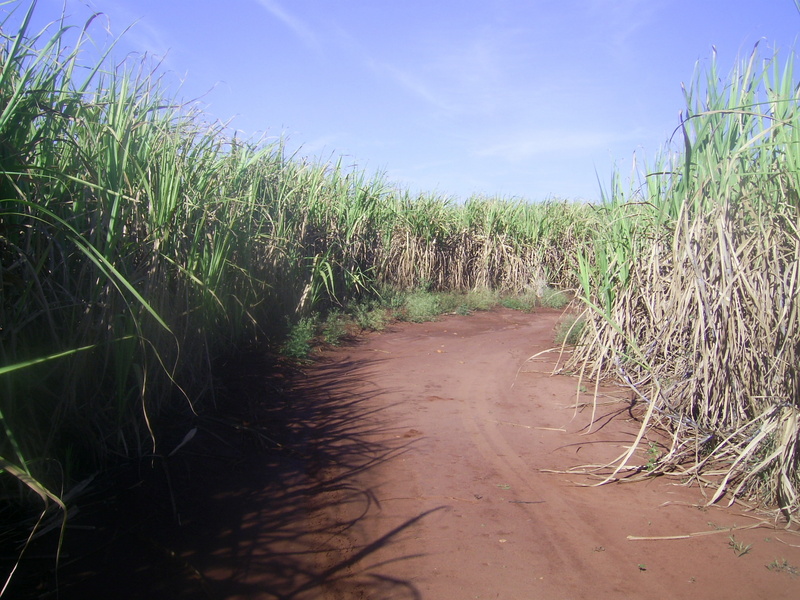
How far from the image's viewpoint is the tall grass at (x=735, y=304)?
3.22 m

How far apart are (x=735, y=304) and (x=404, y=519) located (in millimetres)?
2176

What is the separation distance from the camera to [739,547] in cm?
284

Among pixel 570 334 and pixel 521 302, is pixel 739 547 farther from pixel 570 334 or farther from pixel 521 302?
pixel 521 302

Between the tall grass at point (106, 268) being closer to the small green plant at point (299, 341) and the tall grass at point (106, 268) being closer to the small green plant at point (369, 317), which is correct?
the small green plant at point (299, 341)

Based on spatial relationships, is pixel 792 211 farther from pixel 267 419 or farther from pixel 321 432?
pixel 267 419

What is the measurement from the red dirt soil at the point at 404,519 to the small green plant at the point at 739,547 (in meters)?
0.01

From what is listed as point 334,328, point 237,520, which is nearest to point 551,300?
point 334,328

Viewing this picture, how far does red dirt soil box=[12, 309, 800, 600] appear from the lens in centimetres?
255

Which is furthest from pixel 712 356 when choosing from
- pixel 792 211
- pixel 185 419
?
pixel 185 419

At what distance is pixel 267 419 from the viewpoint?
456 cm

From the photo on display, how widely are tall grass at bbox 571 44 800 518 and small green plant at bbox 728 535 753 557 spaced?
0.41 metres

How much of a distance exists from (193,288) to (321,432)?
1349 millimetres

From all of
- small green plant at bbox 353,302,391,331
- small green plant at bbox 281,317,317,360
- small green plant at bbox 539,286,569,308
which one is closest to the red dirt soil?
small green plant at bbox 281,317,317,360

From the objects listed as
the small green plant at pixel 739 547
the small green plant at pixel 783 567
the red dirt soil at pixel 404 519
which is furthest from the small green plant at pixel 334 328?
the small green plant at pixel 783 567
